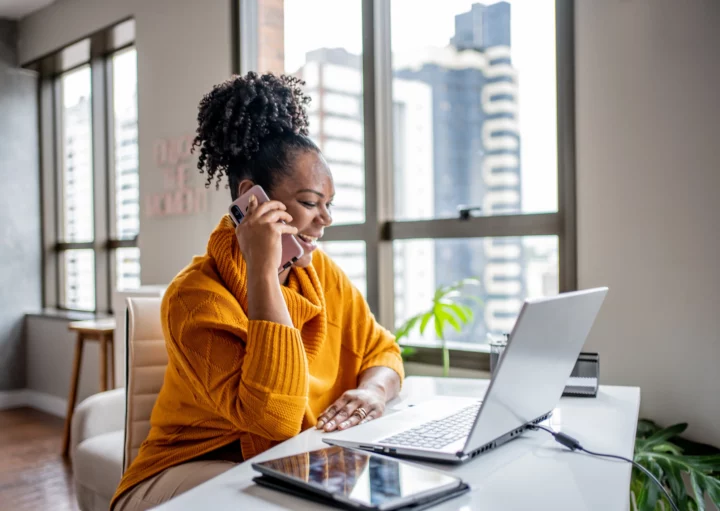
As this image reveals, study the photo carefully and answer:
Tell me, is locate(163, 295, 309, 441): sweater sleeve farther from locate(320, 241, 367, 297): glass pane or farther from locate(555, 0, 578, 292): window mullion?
locate(320, 241, 367, 297): glass pane

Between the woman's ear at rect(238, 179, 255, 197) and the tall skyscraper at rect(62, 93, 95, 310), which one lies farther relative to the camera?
the tall skyscraper at rect(62, 93, 95, 310)

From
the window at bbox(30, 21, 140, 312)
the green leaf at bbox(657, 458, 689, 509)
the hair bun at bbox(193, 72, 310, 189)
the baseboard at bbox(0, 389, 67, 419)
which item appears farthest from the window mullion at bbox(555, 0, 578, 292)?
the baseboard at bbox(0, 389, 67, 419)

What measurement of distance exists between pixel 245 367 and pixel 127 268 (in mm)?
3728

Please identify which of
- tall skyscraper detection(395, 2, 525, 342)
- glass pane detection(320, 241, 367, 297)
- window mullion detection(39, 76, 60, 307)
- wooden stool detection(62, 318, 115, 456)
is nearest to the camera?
tall skyscraper detection(395, 2, 525, 342)

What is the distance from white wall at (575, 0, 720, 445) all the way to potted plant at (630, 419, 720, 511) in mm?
161

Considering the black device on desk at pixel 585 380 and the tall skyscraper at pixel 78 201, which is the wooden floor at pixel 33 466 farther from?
the black device on desk at pixel 585 380

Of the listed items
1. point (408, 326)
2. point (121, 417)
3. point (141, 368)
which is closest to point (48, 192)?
point (121, 417)

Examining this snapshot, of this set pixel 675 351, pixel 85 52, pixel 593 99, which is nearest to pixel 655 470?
pixel 675 351

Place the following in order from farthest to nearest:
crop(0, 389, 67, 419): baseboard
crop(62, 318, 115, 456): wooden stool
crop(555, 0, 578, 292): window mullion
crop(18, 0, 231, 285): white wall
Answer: crop(0, 389, 67, 419): baseboard < crop(62, 318, 115, 456): wooden stool < crop(18, 0, 231, 285): white wall < crop(555, 0, 578, 292): window mullion

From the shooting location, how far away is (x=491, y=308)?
258 centimetres

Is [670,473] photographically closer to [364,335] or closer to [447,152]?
[364,335]

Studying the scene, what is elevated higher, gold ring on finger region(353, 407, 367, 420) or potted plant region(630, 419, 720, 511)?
gold ring on finger region(353, 407, 367, 420)

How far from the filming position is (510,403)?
3.10 ft

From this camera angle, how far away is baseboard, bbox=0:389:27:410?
4.88 m
